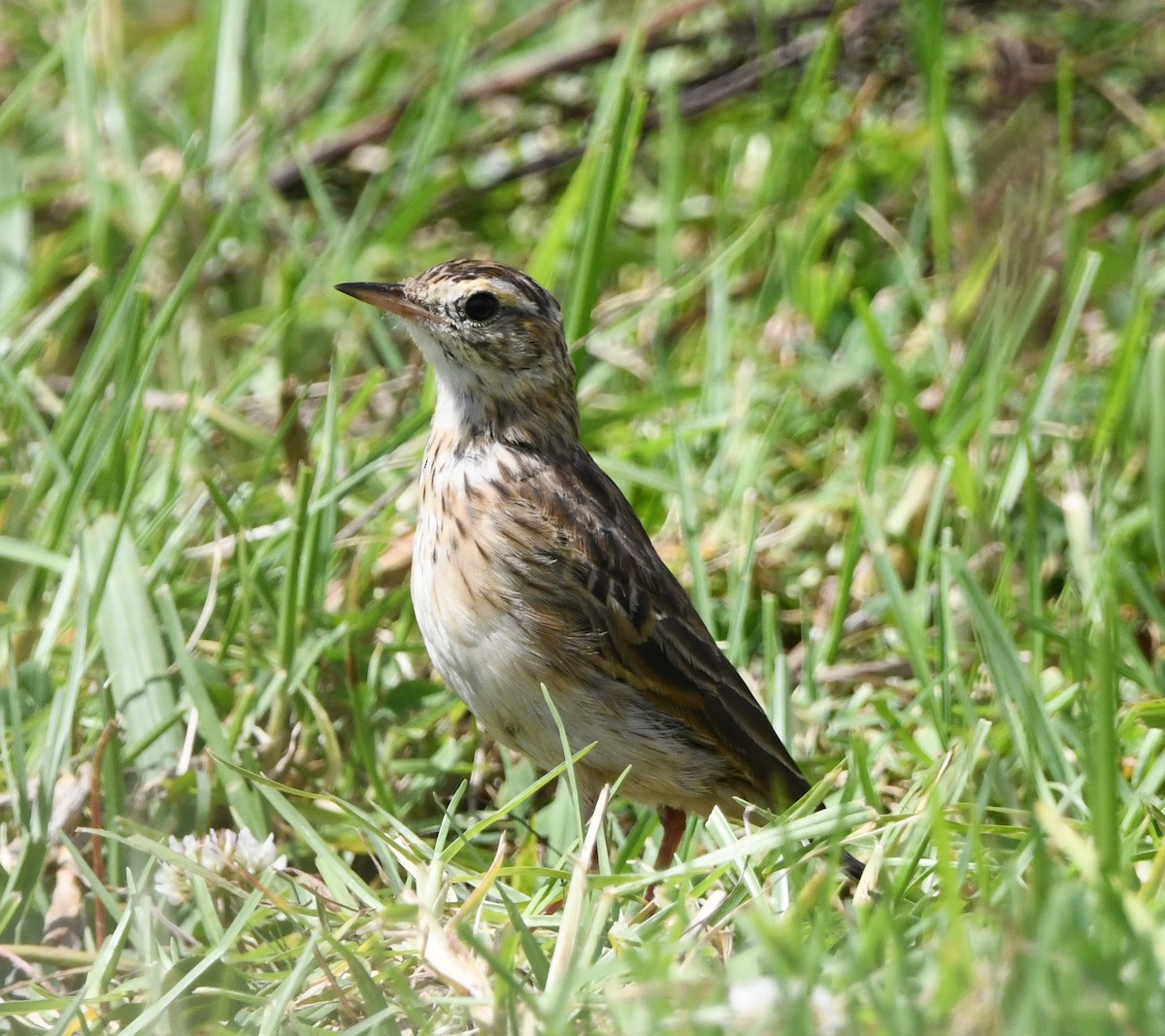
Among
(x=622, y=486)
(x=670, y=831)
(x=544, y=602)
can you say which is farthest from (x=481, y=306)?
(x=670, y=831)

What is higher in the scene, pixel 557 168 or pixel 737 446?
pixel 557 168

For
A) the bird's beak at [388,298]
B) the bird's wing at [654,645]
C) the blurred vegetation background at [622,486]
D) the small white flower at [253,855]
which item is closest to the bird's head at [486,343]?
the bird's beak at [388,298]

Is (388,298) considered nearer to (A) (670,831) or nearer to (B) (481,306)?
(B) (481,306)

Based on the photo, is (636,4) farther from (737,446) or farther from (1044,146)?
(737,446)

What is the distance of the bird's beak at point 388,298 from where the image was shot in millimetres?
4043

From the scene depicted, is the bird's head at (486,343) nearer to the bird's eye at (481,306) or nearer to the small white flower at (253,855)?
the bird's eye at (481,306)

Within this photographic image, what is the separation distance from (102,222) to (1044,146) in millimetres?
3306

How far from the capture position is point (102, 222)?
579 cm

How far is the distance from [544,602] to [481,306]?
79cm

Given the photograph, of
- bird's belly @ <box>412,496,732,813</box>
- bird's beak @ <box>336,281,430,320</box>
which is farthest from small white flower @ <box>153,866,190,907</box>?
bird's beak @ <box>336,281,430,320</box>

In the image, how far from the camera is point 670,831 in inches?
160

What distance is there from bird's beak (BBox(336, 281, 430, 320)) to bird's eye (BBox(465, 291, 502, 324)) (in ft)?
0.34

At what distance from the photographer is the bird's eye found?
414 centimetres

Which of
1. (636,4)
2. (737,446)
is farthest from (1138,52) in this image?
(737,446)
